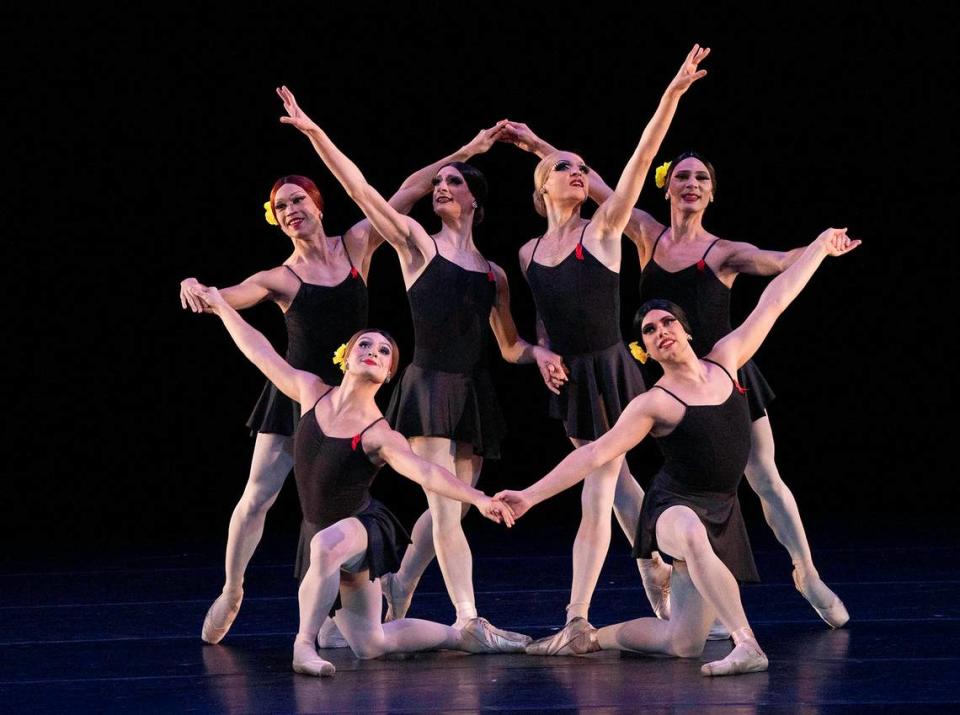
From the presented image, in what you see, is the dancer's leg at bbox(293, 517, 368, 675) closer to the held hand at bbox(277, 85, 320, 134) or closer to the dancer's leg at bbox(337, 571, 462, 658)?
the dancer's leg at bbox(337, 571, 462, 658)

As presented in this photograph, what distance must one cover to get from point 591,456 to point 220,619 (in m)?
1.23

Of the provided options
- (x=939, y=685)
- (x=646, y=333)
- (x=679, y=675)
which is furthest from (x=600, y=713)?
(x=646, y=333)

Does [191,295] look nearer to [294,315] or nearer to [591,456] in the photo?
[294,315]

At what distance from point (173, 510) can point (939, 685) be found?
4346 mm

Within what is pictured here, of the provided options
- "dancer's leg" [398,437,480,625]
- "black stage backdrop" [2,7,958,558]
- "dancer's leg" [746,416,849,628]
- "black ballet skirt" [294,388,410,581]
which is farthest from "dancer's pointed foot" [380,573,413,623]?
"black stage backdrop" [2,7,958,558]

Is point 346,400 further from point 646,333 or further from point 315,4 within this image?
point 315,4

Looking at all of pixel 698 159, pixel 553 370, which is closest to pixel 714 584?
pixel 553 370

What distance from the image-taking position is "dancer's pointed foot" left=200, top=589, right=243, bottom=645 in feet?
13.3

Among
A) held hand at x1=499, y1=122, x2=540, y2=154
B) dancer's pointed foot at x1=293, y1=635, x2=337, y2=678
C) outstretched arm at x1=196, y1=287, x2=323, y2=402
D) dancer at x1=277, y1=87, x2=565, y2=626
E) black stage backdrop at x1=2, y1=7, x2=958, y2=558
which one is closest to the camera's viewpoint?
dancer's pointed foot at x1=293, y1=635, x2=337, y2=678

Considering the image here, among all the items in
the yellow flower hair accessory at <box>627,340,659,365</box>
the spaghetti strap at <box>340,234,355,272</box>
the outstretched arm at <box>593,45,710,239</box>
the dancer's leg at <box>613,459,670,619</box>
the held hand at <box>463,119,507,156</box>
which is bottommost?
the dancer's leg at <box>613,459,670,619</box>

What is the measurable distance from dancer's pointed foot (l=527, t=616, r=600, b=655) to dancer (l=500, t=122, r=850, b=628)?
0.69 meters

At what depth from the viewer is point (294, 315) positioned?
4238 millimetres

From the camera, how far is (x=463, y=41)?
6.21 m

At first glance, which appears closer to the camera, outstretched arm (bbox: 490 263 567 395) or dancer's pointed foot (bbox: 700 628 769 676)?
dancer's pointed foot (bbox: 700 628 769 676)
